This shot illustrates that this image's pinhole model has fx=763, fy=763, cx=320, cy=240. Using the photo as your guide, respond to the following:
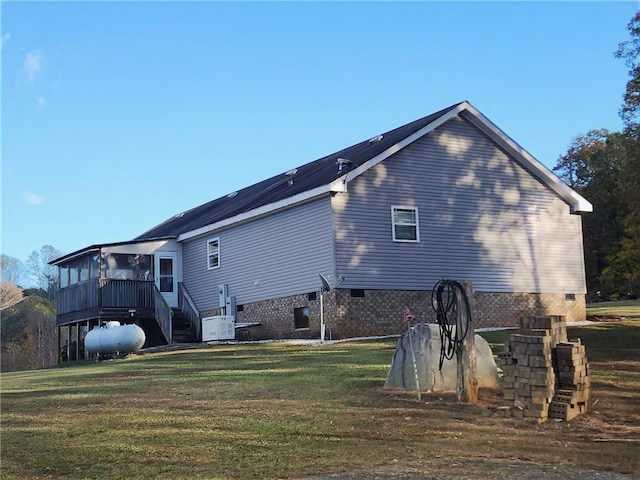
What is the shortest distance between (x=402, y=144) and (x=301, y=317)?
584cm

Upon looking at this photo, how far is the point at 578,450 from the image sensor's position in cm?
816

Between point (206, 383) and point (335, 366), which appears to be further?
point (335, 366)

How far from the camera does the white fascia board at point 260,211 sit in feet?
69.8

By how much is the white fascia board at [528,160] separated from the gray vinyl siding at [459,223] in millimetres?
232

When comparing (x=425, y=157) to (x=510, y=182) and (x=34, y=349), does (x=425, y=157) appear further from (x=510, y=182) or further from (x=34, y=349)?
(x=34, y=349)

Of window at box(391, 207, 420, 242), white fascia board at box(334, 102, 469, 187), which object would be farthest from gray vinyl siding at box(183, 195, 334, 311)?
window at box(391, 207, 420, 242)

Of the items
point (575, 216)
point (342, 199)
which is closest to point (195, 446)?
point (342, 199)

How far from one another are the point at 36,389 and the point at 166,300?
14.6 meters

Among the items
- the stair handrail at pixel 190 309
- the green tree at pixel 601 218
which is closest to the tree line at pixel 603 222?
the green tree at pixel 601 218

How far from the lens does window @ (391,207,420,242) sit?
22.2 metres

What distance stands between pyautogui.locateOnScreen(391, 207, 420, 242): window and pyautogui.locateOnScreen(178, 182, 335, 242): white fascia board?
245 centimetres

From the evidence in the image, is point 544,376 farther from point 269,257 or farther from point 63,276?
point 63,276

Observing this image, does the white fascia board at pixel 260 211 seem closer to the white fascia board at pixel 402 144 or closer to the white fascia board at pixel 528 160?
the white fascia board at pixel 402 144

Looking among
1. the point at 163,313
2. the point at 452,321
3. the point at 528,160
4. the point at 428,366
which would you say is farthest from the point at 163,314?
the point at 452,321
